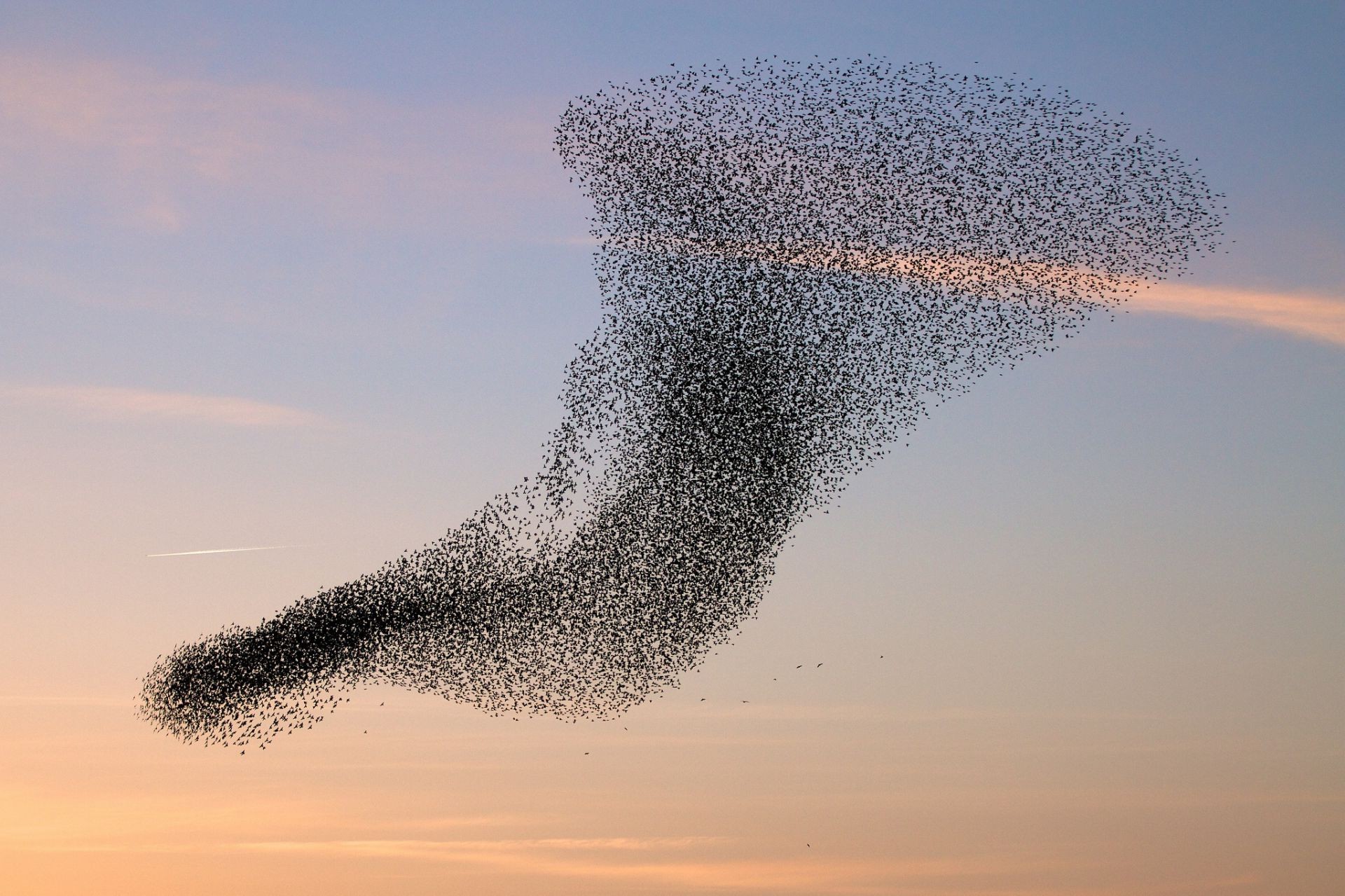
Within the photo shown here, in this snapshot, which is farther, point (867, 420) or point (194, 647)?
point (194, 647)

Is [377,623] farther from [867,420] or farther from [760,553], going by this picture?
[867,420]

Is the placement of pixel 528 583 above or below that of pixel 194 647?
above

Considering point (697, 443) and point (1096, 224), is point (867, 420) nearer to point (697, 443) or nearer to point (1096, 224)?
point (697, 443)

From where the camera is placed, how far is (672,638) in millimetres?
25750

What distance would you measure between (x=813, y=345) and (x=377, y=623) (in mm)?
11845

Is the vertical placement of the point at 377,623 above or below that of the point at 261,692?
above

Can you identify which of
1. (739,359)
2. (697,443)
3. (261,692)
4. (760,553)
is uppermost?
(739,359)

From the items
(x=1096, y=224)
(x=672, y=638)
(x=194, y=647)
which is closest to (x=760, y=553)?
(x=672, y=638)

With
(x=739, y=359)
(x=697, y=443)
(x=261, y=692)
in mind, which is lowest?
(x=261, y=692)

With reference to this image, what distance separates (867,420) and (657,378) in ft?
15.6

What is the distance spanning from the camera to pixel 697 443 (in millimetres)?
27031

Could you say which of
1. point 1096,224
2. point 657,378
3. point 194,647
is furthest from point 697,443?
point 194,647

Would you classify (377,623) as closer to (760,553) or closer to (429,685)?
(429,685)

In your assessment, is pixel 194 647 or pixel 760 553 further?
pixel 194 647
